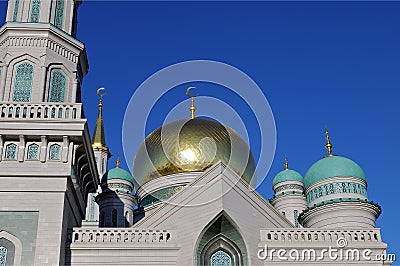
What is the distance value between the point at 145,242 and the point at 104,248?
3.44ft

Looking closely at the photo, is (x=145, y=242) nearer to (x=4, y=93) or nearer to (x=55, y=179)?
(x=55, y=179)

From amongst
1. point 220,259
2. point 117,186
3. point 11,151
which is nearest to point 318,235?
point 220,259

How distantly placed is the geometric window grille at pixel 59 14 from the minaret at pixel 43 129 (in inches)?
1.2

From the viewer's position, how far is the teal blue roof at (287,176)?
25.2 meters

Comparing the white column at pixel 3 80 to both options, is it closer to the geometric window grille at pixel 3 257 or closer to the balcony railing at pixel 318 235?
the geometric window grille at pixel 3 257

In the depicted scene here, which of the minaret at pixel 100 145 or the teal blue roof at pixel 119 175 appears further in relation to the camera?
the minaret at pixel 100 145

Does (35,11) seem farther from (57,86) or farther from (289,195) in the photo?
(289,195)

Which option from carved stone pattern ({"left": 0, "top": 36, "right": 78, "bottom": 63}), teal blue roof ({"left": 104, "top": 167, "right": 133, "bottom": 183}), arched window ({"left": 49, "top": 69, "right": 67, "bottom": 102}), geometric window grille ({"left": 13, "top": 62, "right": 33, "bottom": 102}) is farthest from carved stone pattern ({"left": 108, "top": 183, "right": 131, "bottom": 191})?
geometric window grille ({"left": 13, "top": 62, "right": 33, "bottom": 102})

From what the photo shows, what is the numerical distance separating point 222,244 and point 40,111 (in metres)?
6.08

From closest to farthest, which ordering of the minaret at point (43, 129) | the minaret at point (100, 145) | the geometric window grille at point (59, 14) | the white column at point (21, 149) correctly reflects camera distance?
the minaret at point (43, 129) < the white column at point (21, 149) < the geometric window grille at point (59, 14) < the minaret at point (100, 145)

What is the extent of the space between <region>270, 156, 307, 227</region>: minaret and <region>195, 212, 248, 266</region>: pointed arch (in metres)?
9.93

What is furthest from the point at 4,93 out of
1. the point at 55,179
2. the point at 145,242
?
the point at 145,242

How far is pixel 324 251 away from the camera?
14.1m

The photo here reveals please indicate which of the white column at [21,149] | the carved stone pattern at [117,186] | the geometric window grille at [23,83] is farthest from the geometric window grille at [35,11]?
the carved stone pattern at [117,186]
